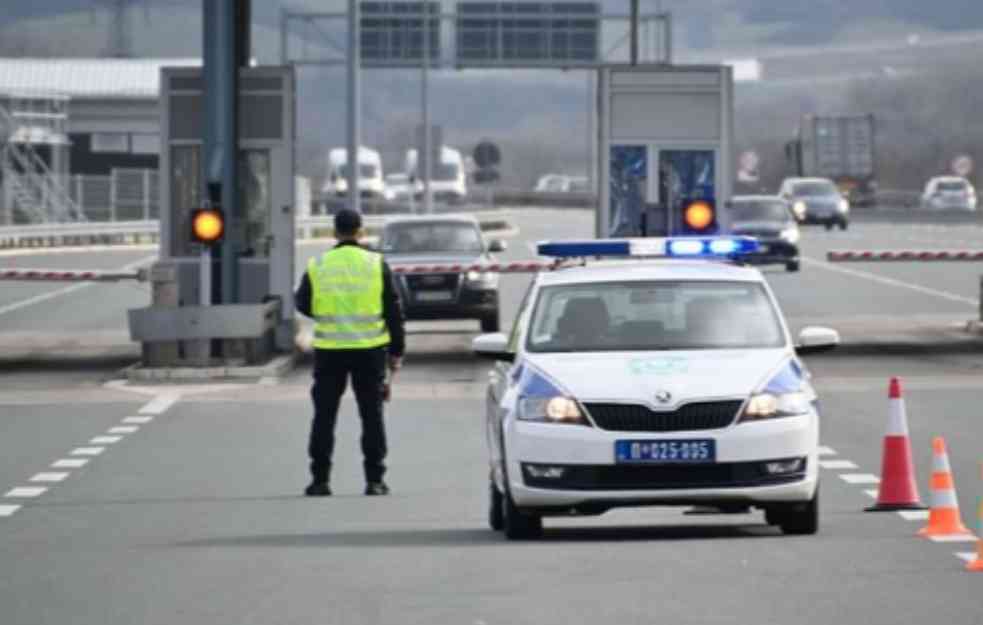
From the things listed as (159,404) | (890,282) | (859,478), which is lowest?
(890,282)

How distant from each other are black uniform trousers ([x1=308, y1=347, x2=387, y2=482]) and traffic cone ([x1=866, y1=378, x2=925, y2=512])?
3263 mm

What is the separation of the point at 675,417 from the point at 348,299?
13.3ft

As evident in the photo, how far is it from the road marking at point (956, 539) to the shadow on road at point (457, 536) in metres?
0.92

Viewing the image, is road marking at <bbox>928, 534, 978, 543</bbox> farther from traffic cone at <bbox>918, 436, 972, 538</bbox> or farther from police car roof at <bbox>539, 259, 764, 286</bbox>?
police car roof at <bbox>539, 259, 764, 286</bbox>

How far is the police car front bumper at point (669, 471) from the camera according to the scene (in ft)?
48.6

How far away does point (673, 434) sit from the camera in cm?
1488

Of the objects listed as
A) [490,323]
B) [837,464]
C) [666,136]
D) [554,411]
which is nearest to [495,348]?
[554,411]

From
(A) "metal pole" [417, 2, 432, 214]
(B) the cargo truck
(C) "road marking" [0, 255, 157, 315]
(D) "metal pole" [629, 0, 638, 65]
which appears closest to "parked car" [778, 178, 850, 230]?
(A) "metal pole" [417, 2, 432, 214]

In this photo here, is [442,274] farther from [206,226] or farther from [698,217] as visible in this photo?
[206,226]

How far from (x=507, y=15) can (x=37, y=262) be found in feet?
94.7

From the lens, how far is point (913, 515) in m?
16.4

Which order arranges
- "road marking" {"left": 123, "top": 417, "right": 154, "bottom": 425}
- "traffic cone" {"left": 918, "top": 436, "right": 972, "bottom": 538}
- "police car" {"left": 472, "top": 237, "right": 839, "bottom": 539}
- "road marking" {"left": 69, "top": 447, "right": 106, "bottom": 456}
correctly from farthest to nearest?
"road marking" {"left": 123, "top": 417, "right": 154, "bottom": 425} → "road marking" {"left": 69, "top": 447, "right": 106, "bottom": 456} → "police car" {"left": 472, "top": 237, "right": 839, "bottom": 539} → "traffic cone" {"left": 918, "top": 436, "right": 972, "bottom": 538}

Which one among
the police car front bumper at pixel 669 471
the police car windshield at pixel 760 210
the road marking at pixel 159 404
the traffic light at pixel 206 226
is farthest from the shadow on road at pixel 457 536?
the police car windshield at pixel 760 210

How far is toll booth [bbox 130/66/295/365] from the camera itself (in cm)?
3497
